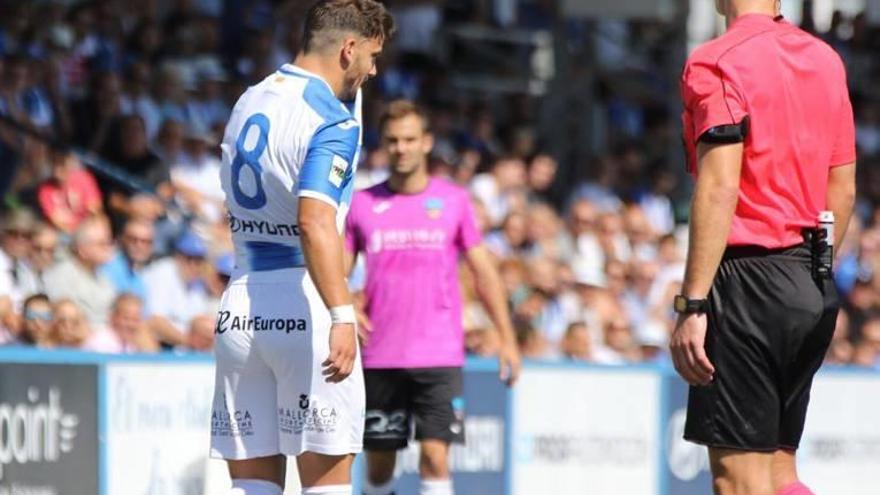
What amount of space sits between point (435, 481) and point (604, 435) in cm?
270

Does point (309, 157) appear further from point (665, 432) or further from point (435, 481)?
point (665, 432)

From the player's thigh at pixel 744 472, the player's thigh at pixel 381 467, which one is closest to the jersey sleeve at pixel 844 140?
the player's thigh at pixel 744 472

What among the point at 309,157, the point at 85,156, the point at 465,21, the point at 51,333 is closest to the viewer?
the point at 309,157

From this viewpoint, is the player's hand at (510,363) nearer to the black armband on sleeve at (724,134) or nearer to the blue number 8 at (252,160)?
the blue number 8 at (252,160)

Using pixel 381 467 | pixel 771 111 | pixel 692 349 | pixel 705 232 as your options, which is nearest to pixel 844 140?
pixel 771 111

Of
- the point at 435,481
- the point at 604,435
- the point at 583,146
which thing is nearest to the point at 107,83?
the point at 604,435

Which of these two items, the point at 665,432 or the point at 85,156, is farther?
the point at 85,156

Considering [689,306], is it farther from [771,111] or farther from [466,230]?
[466,230]

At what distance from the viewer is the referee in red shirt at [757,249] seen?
5.66m

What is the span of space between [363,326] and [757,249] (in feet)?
10.9

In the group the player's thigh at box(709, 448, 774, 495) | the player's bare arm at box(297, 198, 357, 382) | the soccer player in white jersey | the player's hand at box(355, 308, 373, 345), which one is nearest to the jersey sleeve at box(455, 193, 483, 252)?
the player's hand at box(355, 308, 373, 345)

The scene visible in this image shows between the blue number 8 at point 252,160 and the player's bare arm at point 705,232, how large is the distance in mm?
1557

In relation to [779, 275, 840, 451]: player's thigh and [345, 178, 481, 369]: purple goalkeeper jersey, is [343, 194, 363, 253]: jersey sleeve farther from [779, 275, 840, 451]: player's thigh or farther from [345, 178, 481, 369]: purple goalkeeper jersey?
[779, 275, 840, 451]: player's thigh

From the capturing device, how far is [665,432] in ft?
38.6
